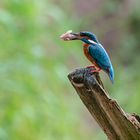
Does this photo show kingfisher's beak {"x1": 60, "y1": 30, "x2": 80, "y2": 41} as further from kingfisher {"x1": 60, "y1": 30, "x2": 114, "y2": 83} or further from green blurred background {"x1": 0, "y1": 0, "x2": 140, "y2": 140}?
green blurred background {"x1": 0, "y1": 0, "x2": 140, "y2": 140}

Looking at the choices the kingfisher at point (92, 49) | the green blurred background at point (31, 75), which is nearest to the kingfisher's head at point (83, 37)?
the kingfisher at point (92, 49)

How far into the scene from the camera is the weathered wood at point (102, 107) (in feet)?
2.82

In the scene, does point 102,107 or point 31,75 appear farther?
point 31,75

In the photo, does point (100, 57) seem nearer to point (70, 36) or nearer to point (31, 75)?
point (70, 36)

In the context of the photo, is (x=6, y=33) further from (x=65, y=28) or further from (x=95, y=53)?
(x=95, y=53)

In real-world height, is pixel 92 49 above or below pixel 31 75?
below

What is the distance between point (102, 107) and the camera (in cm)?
87

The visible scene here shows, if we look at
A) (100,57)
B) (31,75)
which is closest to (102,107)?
(100,57)

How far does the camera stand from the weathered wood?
2.82 ft

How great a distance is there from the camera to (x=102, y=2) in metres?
4.62

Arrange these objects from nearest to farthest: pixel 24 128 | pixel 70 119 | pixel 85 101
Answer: pixel 85 101
pixel 24 128
pixel 70 119

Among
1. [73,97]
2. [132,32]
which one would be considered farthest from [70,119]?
[132,32]

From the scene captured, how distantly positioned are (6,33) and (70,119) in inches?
16.7

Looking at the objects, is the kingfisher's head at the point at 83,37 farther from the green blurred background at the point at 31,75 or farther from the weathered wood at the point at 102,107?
the green blurred background at the point at 31,75
